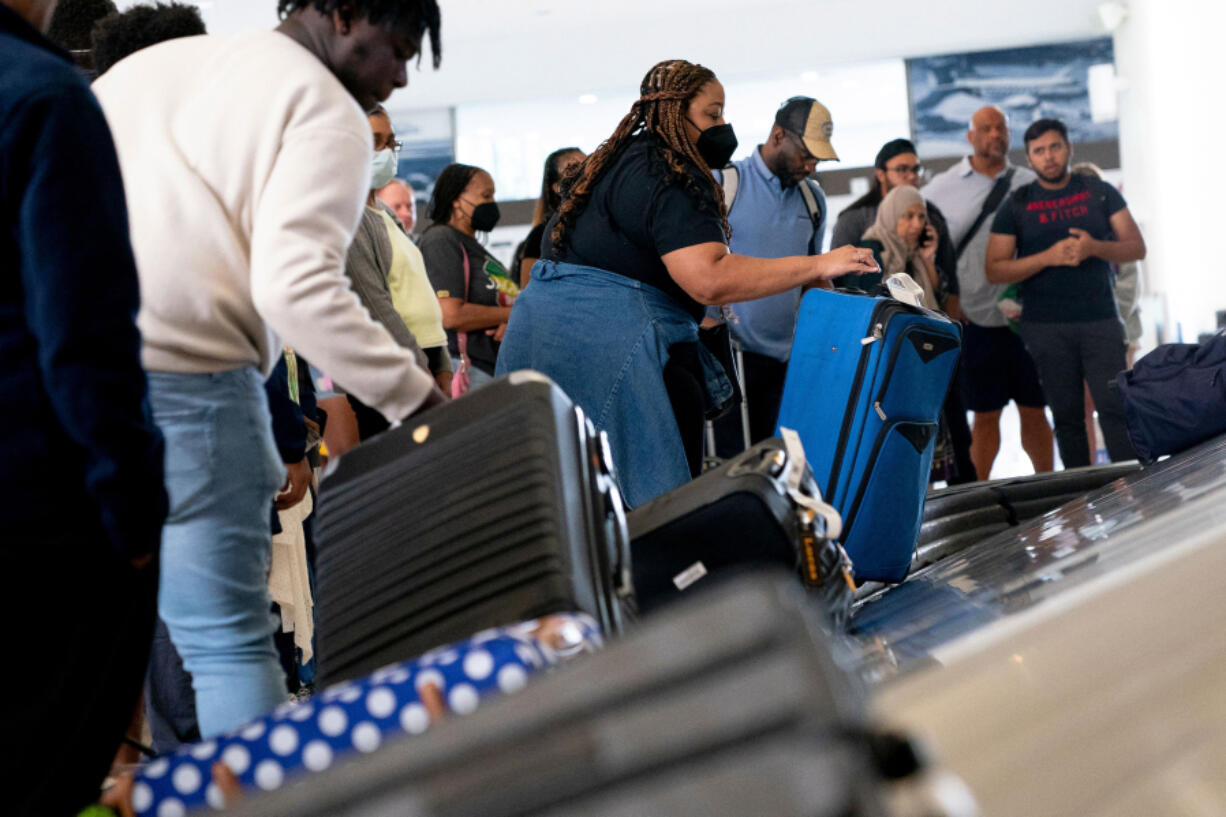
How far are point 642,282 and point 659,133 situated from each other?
304 mm

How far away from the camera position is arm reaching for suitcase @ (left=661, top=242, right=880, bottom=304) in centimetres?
234

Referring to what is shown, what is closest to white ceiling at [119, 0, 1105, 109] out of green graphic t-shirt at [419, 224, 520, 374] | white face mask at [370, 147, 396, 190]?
green graphic t-shirt at [419, 224, 520, 374]

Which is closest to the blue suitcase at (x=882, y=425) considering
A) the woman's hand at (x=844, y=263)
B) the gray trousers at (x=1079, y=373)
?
the woman's hand at (x=844, y=263)

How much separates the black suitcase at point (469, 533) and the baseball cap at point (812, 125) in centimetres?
233

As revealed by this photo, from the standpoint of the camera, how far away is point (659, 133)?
2500 millimetres

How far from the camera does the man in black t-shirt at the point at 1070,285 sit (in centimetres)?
453

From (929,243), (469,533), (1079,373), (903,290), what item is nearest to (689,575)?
(469,533)

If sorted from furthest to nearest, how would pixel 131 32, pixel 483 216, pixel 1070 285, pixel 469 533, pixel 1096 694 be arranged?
pixel 1070 285, pixel 483 216, pixel 131 32, pixel 469 533, pixel 1096 694

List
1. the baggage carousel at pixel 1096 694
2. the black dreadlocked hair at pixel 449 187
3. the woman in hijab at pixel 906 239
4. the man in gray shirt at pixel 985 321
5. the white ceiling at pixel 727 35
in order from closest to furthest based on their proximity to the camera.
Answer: the baggage carousel at pixel 1096 694 < the black dreadlocked hair at pixel 449 187 < the woman in hijab at pixel 906 239 < the man in gray shirt at pixel 985 321 < the white ceiling at pixel 727 35

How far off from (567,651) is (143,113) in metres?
0.80

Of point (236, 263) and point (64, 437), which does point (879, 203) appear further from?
point (64, 437)

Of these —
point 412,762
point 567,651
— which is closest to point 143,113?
point 567,651

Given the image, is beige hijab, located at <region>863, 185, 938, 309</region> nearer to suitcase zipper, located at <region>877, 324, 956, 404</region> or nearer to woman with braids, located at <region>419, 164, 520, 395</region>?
woman with braids, located at <region>419, 164, 520, 395</region>

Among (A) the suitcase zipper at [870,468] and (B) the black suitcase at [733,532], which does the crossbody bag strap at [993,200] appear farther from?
(B) the black suitcase at [733,532]
